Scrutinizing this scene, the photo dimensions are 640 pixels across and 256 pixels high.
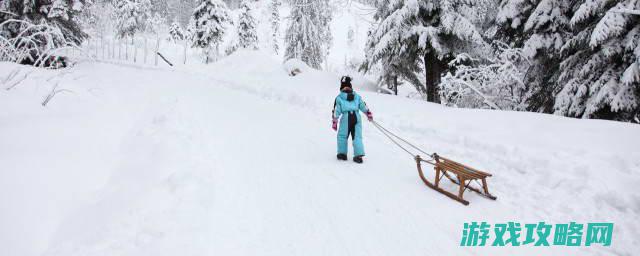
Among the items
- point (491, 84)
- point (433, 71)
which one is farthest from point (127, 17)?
point (491, 84)

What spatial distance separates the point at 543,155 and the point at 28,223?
22.5ft

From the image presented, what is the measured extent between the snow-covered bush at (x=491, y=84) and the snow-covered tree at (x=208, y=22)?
2697cm

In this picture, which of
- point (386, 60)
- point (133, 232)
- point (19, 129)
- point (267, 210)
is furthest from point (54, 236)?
point (386, 60)

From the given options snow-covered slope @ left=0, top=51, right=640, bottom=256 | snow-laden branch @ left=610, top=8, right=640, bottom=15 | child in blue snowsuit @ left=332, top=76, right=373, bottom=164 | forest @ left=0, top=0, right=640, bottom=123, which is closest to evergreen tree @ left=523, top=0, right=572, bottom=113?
forest @ left=0, top=0, right=640, bottom=123

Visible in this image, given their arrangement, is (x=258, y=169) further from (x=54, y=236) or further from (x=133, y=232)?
(x=54, y=236)

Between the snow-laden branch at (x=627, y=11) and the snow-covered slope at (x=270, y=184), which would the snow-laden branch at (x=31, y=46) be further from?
the snow-laden branch at (x=627, y=11)

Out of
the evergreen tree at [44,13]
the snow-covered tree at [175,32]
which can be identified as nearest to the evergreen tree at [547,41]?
the evergreen tree at [44,13]

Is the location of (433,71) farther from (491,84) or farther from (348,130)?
(348,130)

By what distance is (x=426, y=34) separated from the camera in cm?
1075

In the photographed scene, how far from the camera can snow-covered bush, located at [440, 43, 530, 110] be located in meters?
9.89

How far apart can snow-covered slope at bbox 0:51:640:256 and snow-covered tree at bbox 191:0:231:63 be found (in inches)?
1038

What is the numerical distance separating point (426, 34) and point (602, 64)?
4589 millimetres

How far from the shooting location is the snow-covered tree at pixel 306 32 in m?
27.7

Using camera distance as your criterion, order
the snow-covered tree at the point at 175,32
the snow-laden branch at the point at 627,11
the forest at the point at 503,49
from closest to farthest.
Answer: the snow-laden branch at the point at 627,11
the forest at the point at 503,49
the snow-covered tree at the point at 175,32
